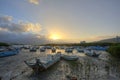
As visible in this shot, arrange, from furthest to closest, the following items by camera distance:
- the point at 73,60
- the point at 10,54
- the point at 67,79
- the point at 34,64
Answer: the point at 10,54, the point at 73,60, the point at 34,64, the point at 67,79

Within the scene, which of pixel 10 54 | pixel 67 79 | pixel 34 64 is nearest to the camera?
pixel 67 79

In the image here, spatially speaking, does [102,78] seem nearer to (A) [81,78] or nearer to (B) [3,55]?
(A) [81,78]

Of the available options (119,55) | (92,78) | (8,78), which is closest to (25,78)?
(8,78)

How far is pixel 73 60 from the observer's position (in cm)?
4222

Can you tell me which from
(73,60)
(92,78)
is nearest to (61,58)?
(73,60)

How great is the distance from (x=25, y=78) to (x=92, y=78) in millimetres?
10700

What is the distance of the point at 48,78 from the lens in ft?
73.9

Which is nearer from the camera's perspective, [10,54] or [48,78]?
[48,78]

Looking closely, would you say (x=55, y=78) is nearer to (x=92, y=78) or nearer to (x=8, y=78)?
(x=92, y=78)

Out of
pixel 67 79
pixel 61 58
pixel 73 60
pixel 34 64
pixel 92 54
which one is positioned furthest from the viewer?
pixel 92 54

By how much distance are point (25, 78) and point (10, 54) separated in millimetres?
39720

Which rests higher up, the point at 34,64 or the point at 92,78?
the point at 34,64

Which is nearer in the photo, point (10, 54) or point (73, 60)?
point (73, 60)

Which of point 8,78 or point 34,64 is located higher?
point 34,64
